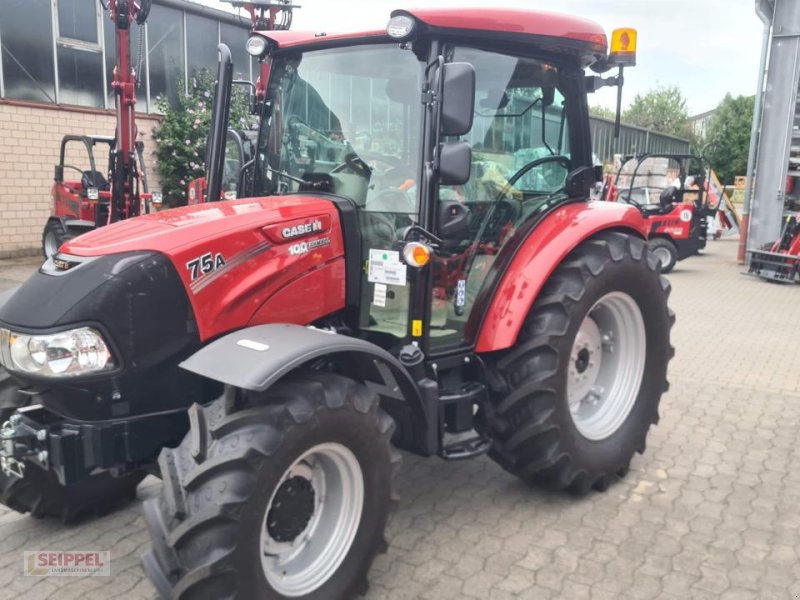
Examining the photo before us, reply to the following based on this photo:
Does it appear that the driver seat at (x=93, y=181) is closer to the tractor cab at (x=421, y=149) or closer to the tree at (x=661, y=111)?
the tractor cab at (x=421, y=149)

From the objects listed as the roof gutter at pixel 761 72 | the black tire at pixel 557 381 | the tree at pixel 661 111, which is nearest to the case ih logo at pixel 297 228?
the black tire at pixel 557 381

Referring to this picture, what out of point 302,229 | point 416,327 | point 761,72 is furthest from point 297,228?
point 761,72

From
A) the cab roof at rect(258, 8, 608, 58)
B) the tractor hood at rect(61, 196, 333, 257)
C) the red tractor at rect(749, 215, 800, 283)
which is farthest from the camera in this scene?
the red tractor at rect(749, 215, 800, 283)

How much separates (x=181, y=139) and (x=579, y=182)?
12570mm

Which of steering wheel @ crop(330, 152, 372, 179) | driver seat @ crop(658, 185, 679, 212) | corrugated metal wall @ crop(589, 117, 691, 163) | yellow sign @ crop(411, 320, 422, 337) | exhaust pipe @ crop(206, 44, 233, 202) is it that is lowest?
yellow sign @ crop(411, 320, 422, 337)

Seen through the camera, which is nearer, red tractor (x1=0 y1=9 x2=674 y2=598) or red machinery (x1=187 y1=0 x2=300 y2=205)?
red tractor (x1=0 y1=9 x2=674 y2=598)

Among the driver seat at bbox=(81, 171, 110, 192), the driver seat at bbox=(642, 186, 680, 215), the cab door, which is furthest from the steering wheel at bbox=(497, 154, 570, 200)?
the driver seat at bbox=(81, 171, 110, 192)

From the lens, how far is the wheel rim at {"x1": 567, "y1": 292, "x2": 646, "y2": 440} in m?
3.99

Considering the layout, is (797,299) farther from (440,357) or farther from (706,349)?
(440,357)

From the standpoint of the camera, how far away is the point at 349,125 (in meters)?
3.31

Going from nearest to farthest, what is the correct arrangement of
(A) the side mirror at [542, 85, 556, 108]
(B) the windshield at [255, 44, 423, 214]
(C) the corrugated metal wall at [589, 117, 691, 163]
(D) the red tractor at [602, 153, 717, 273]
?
(B) the windshield at [255, 44, 423, 214] → (A) the side mirror at [542, 85, 556, 108] → (D) the red tractor at [602, 153, 717, 273] → (C) the corrugated metal wall at [589, 117, 691, 163]

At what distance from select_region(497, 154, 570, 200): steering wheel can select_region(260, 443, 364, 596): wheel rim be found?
1.56m

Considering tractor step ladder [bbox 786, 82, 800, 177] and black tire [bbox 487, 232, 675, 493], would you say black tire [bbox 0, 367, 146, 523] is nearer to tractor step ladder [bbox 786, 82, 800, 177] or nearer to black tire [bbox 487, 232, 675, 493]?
black tire [bbox 487, 232, 675, 493]

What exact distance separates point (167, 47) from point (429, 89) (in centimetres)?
1363
